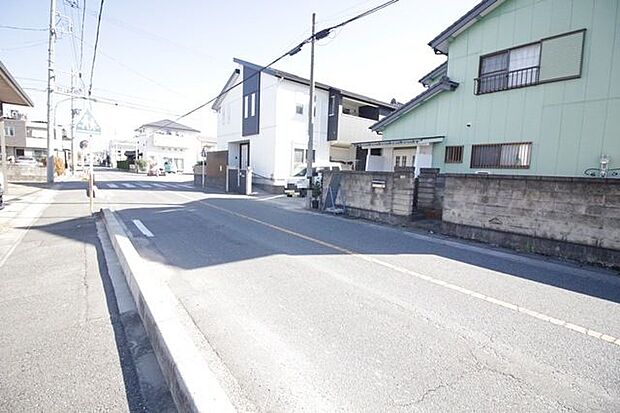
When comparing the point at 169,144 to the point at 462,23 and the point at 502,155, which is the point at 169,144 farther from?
the point at 502,155

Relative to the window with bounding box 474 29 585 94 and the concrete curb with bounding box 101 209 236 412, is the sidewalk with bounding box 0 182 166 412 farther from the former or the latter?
the window with bounding box 474 29 585 94

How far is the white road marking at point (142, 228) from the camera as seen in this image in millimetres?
7602

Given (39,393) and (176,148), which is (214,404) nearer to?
(39,393)

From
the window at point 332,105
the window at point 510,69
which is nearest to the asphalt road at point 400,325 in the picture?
the window at point 510,69

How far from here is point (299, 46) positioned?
13.3 meters

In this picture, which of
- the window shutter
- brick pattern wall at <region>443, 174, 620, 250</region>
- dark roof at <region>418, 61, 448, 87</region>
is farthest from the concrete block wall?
dark roof at <region>418, 61, 448, 87</region>

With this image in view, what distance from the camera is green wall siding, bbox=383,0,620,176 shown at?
9492 millimetres

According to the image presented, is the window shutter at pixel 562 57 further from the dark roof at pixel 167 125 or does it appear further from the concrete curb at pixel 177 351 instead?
the dark roof at pixel 167 125

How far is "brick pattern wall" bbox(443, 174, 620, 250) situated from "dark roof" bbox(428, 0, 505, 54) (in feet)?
25.6

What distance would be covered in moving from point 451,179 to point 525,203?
1.89m

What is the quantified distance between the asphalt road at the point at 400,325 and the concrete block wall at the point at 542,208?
0.77 meters

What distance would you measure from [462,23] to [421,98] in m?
3.05

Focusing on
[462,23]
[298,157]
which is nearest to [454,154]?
[462,23]

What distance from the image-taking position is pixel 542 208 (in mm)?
6703
